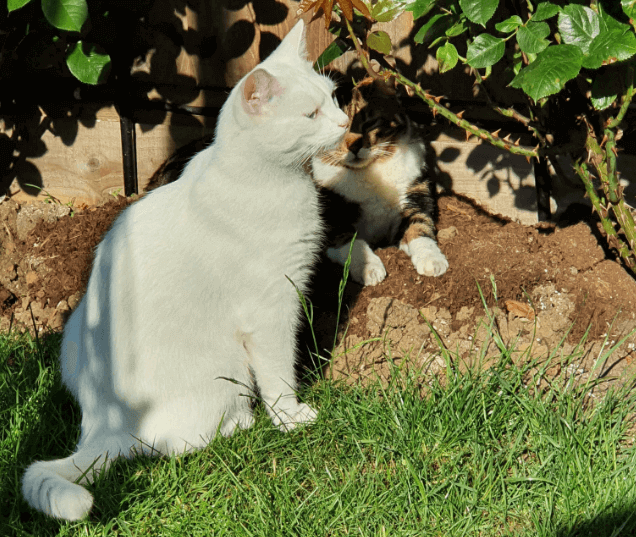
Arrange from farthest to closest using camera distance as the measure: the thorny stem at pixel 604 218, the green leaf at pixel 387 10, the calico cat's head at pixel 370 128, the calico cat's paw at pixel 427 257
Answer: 1. the calico cat's head at pixel 370 128
2. the calico cat's paw at pixel 427 257
3. the thorny stem at pixel 604 218
4. the green leaf at pixel 387 10

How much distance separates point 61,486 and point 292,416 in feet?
2.81

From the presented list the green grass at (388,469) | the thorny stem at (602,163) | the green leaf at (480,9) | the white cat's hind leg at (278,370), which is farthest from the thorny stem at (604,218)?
the white cat's hind leg at (278,370)

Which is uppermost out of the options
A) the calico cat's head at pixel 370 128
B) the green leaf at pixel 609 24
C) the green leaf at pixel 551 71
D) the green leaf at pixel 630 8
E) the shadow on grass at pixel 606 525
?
the green leaf at pixel 630 8

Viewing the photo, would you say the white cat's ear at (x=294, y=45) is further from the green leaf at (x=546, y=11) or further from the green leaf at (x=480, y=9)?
the green leaf at (x=546, y=11)

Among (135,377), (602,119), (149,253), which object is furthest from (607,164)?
(135,377)

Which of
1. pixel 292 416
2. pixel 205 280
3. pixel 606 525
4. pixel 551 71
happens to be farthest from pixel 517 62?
pixel 606 525

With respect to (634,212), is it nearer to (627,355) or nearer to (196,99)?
(627,355)

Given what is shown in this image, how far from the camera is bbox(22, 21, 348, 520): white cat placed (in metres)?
2.21

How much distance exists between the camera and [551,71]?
210 centimetres

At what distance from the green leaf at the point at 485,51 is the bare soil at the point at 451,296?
90cm

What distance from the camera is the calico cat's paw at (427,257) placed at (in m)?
3.06

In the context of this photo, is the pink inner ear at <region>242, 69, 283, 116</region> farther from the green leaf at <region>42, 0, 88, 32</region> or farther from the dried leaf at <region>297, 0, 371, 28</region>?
the green leaf at <region>42, 0, 88, 32</region>

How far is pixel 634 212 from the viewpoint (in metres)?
3.49

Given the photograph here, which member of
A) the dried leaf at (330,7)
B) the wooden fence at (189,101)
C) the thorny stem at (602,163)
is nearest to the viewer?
the dried leaf at (330,7)
